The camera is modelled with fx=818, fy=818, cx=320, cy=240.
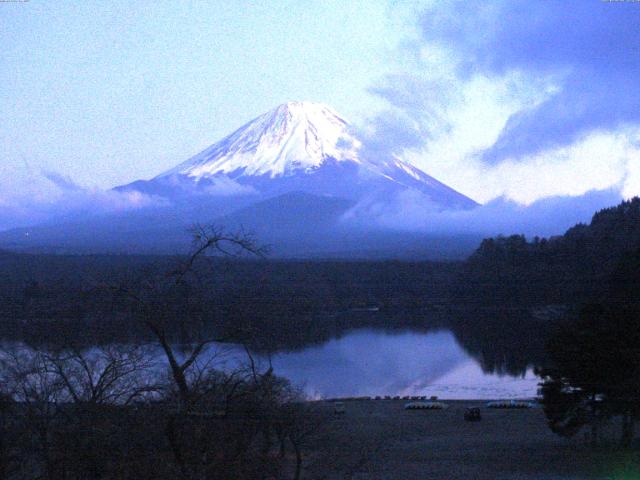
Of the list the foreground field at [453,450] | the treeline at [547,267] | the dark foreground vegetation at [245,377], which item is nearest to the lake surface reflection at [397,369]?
the dark foreground vegetation at [245,377]

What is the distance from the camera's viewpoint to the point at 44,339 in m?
5.70

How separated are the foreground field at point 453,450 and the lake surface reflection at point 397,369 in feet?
5.17

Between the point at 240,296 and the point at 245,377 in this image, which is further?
the point at 240,296

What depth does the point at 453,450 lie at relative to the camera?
905 cm

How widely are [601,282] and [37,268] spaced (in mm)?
11493

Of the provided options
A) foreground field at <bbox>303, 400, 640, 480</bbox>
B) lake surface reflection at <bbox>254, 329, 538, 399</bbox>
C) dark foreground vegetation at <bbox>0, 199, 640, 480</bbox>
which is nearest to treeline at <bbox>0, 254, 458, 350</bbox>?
dark foreground vegetation at <bbox>0, 199, 640, 480</bbox>

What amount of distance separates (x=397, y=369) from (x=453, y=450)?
7844mm

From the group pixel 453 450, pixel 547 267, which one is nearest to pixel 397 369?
pixel 547 267

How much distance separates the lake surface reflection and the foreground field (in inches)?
62.1

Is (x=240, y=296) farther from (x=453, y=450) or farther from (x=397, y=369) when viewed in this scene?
(x=397, y=369)

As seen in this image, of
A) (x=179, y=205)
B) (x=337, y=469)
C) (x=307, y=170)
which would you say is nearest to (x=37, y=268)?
(x=337, y=469)

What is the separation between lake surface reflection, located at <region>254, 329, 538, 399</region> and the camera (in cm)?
1436

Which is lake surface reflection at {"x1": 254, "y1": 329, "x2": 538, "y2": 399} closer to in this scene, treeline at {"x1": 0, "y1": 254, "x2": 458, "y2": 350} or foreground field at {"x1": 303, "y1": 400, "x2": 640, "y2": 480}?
treeline at {"x1": 0, "y1": 254, "x2": 458, "y2": 350}

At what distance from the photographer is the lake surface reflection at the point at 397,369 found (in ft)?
47.1
